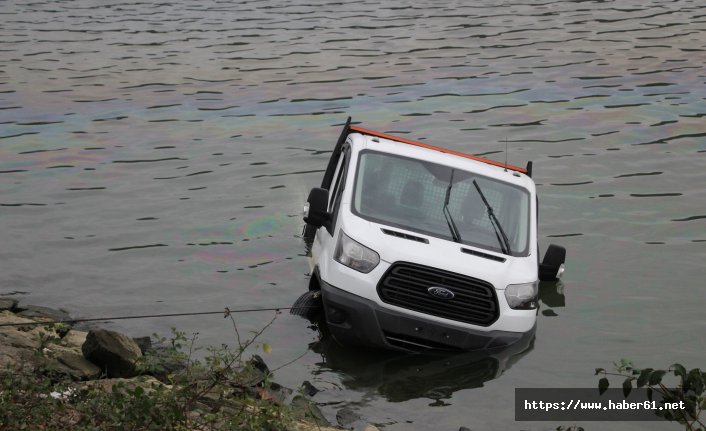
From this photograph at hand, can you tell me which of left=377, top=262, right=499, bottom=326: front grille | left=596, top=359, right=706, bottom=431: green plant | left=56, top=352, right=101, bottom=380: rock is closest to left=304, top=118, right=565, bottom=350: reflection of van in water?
left=377, top=262, right=499, bottom=326: front grille

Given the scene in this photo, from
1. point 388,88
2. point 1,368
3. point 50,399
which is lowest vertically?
point 388,88

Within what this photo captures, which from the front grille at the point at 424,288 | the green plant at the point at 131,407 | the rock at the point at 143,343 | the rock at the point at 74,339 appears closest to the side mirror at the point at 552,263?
the front grille at the point at 424,288

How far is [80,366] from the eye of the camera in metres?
9.69

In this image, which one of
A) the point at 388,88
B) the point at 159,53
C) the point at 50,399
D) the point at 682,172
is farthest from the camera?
the point at 159,53

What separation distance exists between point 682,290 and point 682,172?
240 inches

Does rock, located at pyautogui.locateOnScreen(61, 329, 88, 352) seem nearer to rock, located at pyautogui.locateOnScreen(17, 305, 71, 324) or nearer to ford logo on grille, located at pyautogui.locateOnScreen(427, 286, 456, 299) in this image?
rock, located at pyautogui.locateOnScreen(17, 305, 71, 324)

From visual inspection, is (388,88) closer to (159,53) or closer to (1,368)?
(159,53)

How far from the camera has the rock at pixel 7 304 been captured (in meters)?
12.8

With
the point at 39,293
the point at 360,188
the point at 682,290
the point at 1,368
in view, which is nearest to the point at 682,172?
the point at 682,290

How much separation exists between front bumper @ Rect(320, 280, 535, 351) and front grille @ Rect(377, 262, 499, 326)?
4.7 inches

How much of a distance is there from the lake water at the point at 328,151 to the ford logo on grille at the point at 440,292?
2.67 ft

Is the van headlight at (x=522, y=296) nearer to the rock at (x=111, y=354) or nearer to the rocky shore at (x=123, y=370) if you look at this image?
the rocky shore at (x=123, y=370)

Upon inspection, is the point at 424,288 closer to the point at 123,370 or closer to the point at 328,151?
the point at 123,370

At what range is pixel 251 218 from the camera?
676 inches
